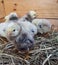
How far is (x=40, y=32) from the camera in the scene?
1.94 meters

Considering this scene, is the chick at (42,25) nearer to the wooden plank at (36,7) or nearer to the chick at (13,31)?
the wooden plank at (36,7)

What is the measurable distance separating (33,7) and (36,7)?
2 centimetres

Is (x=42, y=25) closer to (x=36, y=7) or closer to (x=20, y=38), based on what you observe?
(x=36, y=7)

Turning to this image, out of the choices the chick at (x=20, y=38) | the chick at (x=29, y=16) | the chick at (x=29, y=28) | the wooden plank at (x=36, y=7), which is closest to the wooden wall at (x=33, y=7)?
the wooden plank at (x=36, y=7)

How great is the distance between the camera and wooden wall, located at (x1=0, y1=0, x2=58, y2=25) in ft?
6.77

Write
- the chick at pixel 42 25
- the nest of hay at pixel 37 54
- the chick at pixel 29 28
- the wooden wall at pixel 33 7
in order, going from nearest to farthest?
1. the nest of hay at pixel 37 54
2. the chick at pixel 29 28
3. the chick at pixel 42 25
4. the wooden wall at pixel 33 7

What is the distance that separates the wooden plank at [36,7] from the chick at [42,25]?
15 centimetres

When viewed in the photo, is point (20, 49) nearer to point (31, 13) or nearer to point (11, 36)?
point (11, 36)

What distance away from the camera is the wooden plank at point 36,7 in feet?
6.77

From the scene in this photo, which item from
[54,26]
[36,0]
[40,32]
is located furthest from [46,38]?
[36,0]

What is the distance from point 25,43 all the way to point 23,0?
0.59 metres

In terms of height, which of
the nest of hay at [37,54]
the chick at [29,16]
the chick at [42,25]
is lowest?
the nest of hay at [37,54]

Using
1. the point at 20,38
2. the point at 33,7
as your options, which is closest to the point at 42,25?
the point at 33,7

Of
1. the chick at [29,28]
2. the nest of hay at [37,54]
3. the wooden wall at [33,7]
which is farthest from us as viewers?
the wooden wall at [33,7]
